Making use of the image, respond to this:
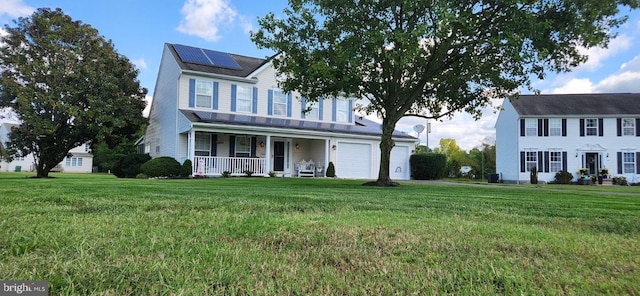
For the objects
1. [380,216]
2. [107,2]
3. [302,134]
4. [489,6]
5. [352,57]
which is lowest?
[380,216]

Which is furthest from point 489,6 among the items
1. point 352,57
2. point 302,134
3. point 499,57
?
point 302,134

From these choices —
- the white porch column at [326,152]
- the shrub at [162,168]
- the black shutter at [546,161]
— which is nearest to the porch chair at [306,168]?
the white porch column at [326,152]

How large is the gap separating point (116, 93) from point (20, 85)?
12.5 ft

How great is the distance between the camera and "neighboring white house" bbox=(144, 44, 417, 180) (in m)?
17.5

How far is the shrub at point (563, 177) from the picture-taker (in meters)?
23.5

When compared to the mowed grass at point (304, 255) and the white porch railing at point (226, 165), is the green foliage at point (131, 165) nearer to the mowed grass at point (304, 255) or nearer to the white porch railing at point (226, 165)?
the white porch railing at point (226, 165)

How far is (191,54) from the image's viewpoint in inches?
761

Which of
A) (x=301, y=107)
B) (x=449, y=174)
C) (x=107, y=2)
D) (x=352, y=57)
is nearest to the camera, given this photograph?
(x=352, y=57)

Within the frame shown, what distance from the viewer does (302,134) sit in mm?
18656

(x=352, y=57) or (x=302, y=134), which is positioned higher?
(x=352, y=57)

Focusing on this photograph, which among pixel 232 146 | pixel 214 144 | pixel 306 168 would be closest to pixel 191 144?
pixel 214 144

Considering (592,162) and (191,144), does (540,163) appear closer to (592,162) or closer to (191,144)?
(592,162)

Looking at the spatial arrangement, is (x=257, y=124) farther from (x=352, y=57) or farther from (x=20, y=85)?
(x=20, y=85)

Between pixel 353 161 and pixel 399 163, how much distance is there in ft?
10.2
